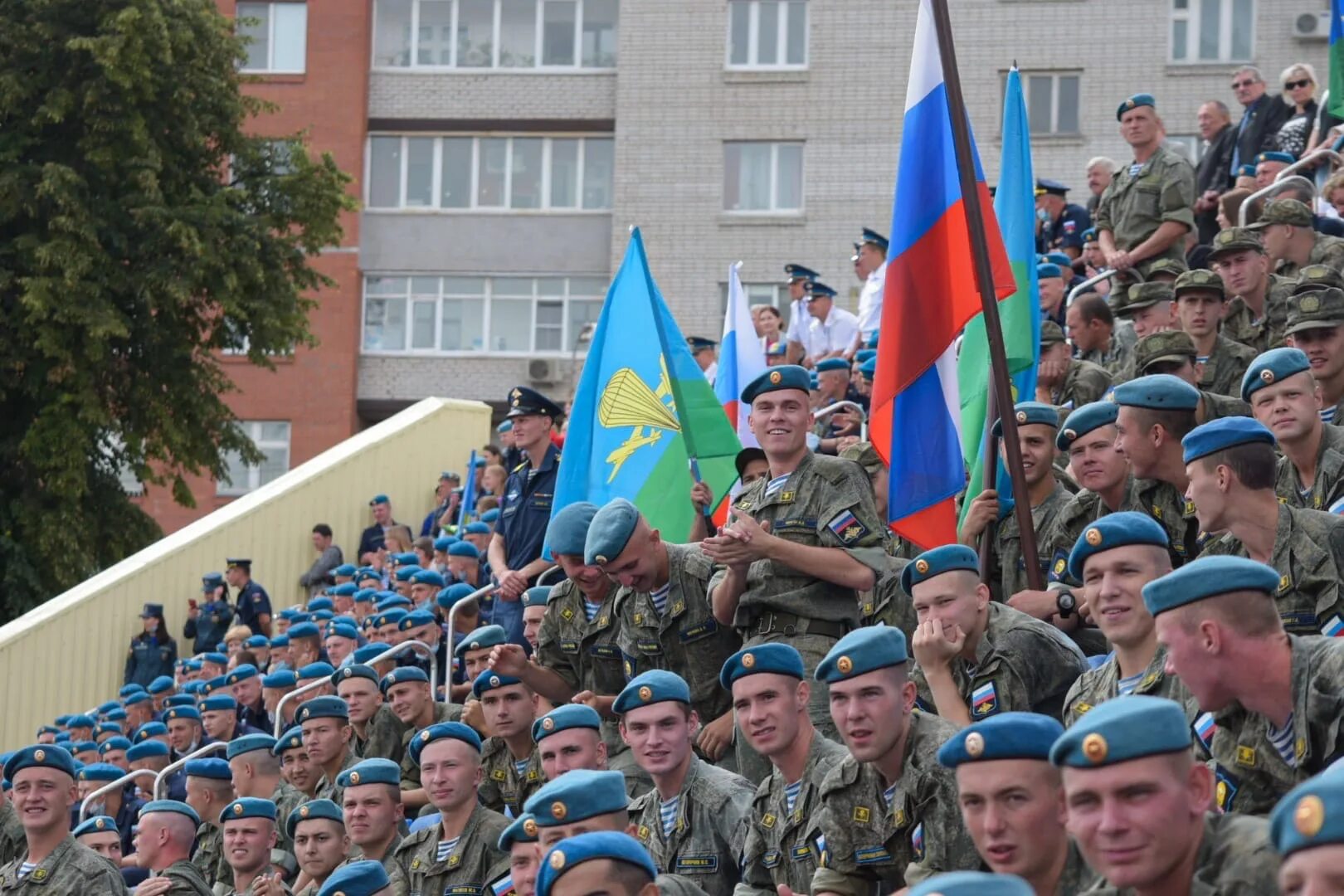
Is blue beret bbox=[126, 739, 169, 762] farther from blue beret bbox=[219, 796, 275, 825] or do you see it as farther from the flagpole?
the flagpole

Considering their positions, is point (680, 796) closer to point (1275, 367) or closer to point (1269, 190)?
point (1275, 367)

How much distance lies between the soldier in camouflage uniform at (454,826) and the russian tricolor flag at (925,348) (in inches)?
83.0

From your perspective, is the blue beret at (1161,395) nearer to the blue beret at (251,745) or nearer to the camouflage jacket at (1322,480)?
the camouflage jacket at (1322,480)

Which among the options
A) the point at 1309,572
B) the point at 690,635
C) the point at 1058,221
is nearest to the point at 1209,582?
the point at 1309,572

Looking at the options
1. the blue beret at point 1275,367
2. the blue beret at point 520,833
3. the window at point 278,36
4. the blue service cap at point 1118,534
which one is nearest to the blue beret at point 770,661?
the blue beret at point 520,833

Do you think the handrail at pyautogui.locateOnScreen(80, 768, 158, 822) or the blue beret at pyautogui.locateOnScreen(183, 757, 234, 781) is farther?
the handrail at pyautogui.locateOnScreen(80, 768, 158, 822)

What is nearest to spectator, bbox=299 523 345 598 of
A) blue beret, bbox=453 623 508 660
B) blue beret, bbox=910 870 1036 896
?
blue beret, bbox=453 623 508 660

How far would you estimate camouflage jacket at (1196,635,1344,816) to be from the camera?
15.6ft

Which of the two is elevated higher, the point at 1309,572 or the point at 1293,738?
the point at 1309,572

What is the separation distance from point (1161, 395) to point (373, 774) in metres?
3.87

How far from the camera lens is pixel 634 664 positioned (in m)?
8.04

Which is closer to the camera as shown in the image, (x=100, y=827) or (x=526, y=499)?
(x=100, y=827)

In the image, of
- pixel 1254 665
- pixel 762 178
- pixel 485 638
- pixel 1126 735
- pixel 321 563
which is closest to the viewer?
pixel 1126 735

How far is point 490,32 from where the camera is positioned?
33.5 m
